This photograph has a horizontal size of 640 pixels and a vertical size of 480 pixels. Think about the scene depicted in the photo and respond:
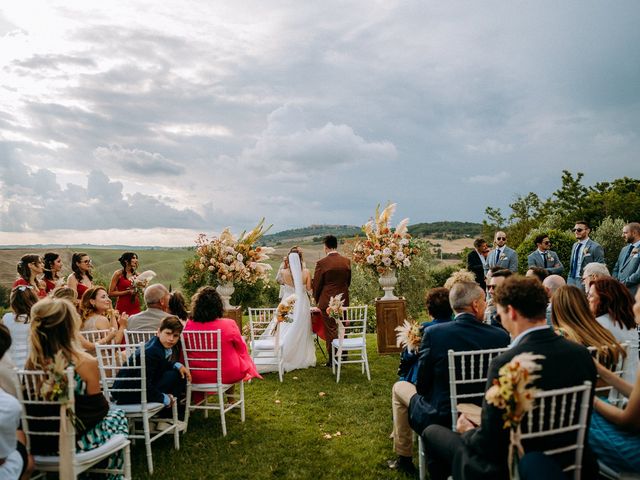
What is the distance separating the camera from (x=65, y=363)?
3311 mm

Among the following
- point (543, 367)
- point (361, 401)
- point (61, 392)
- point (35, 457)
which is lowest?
point (361, 401)

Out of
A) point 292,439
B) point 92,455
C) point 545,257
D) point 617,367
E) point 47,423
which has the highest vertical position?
point 545,257

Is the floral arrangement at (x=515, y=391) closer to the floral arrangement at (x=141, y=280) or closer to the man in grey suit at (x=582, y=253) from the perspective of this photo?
the floral arrangement at (x=141, y=280)

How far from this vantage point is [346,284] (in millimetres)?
8906

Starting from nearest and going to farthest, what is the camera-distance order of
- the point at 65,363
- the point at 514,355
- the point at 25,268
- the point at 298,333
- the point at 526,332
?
the point at 514,355 → the point at 526,332 → the point at 65,363 → the point at 25,268 → the point at 298,333

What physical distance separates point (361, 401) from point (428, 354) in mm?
3289

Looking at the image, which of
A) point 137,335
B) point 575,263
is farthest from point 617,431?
point 575,263

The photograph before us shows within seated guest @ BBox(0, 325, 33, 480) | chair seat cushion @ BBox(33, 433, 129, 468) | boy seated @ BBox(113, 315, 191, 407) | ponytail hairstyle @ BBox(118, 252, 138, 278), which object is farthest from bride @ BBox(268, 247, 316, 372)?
seated guest @ BBox(0, 325, 33, 480)

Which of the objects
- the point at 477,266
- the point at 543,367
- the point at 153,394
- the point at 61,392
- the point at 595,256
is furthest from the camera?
the point at 477,266

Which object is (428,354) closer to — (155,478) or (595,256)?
(155,478)

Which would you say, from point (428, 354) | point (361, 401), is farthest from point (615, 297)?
point (361, 401)

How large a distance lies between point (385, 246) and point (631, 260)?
4001mm

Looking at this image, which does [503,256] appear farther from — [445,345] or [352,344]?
[445,345]

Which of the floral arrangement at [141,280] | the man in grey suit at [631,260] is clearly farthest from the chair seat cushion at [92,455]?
the man in grey suit at [631,260]
